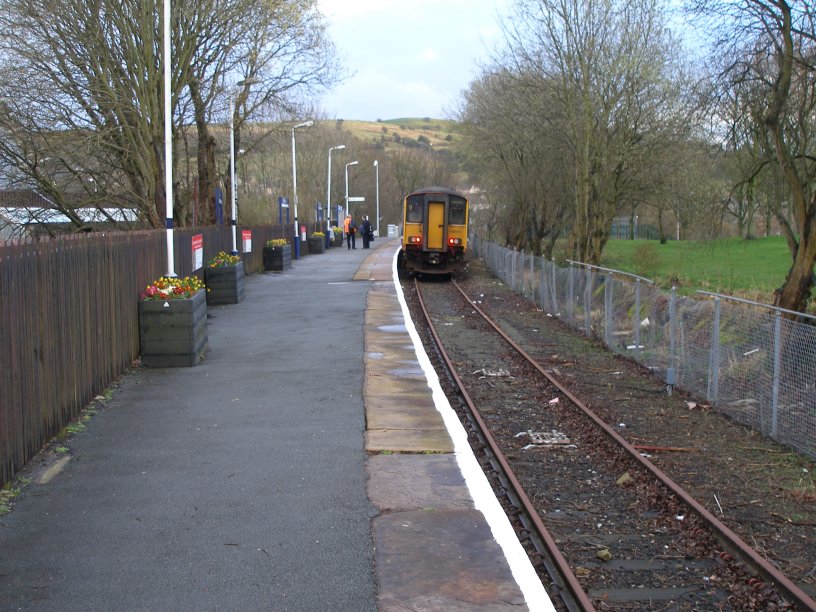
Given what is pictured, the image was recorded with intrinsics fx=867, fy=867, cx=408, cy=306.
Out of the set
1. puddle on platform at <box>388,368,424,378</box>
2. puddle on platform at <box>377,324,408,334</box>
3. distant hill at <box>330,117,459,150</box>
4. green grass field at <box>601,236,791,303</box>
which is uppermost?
distant hill at <box>330,117,459,150</box>

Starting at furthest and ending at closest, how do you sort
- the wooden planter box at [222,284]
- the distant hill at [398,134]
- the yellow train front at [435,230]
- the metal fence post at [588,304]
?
the distant hill at [398,134] < the yellow train front at [435,230] < the wooden planter box at [222,284] < the metal fence post at [588,304]

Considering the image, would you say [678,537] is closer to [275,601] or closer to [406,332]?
[275,601]

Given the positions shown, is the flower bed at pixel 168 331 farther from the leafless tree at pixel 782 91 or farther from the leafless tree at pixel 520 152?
the leafless tree at pixel 520 152

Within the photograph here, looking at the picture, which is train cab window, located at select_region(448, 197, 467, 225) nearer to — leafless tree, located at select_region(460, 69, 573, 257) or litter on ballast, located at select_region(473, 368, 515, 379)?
leafless tree, located at select_region(460, 69, 573, 257)

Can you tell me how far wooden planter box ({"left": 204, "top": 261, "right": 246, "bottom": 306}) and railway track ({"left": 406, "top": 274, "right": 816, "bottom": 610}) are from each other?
9754 millimetres

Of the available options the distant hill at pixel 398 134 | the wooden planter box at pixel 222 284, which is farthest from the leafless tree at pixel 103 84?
the distant hill at pixel 398 134

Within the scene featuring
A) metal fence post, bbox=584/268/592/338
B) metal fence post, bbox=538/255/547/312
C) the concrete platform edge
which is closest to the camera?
the concrete platform edge

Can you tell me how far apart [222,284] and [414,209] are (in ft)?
44.7

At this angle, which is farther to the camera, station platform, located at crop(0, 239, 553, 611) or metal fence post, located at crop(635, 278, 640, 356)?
metal fence post, located at crop(635, 278, 640, 356)

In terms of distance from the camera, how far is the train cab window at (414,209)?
108 ft

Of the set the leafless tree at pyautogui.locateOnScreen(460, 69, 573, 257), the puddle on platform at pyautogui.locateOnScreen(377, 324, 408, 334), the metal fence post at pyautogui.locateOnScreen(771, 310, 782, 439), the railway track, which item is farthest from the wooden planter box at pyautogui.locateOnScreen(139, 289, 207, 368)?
the leafless tree at pyautogui.locateOnScreen(460, 69, 573, 257)

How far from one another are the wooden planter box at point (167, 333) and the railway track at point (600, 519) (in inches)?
146

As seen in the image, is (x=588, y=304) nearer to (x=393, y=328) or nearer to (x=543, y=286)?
(x=393, y=328)

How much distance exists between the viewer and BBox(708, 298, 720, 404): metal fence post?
10875 mm
